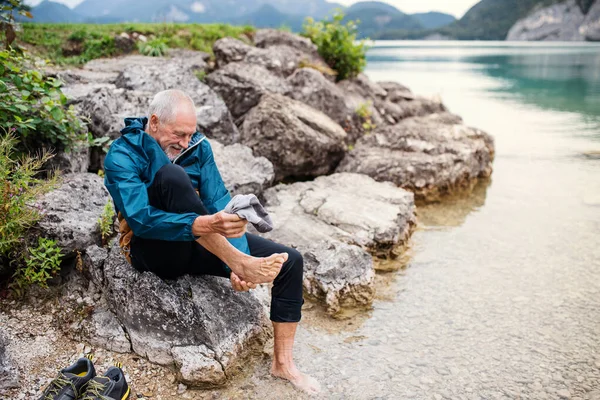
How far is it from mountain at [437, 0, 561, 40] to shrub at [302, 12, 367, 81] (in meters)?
153

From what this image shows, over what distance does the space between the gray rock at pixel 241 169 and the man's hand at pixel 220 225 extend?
2944mm

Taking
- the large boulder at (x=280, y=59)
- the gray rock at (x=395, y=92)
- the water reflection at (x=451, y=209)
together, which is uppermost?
the large boulder at (x=280, y=59)

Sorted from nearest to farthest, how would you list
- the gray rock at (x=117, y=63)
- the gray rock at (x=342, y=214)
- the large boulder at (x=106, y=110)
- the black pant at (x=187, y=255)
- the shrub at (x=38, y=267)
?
the black pant at (x=187, y=255)
the shrub at (x=38, y=267)
the gray rock at (x=342, y=214)
the large boulder at (x=106, y=110)
the gray rock at (x=117, y=63)

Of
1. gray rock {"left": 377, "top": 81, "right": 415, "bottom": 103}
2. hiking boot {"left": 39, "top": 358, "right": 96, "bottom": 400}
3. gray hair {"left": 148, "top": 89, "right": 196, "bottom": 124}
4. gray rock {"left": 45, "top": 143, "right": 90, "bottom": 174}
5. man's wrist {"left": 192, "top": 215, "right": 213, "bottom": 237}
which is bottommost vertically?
hiking boot {"left": 39, "top": 358, "right": 96, "bottom": 400}

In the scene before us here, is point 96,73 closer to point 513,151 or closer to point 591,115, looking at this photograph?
point 513,151

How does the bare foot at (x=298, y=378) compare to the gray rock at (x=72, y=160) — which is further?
the gray rock at (x=72, y=160)

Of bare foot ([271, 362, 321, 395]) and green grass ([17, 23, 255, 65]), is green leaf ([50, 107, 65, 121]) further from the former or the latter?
green grass ([17, 23, 255, 65])

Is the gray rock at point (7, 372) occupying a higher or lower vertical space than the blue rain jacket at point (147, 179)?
lower

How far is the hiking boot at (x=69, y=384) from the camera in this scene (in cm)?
293

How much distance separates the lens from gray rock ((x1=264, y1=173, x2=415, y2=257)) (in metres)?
5.80

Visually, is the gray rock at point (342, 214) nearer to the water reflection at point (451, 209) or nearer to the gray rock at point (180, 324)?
the water reflection at point (451, 209)

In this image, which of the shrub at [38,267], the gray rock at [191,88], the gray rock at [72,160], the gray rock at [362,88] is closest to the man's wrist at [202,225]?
the shrub at [38,267]

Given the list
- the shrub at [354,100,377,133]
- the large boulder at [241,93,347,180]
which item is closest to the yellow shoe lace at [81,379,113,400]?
the large boulder at [241,93,347,180]

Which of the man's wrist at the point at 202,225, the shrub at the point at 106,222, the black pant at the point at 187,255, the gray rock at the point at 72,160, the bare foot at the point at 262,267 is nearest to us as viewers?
the man's wrist at the point at 202,225
